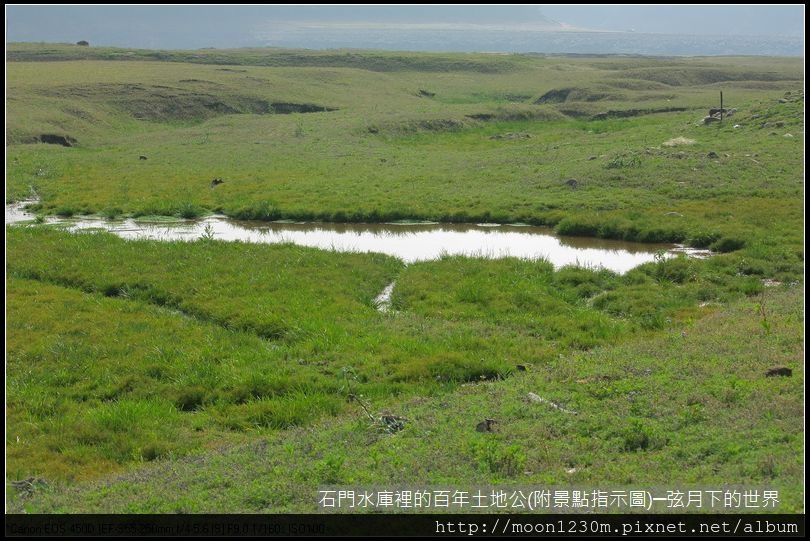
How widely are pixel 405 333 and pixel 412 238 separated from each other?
1233 cm

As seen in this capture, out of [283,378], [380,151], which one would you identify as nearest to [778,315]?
[283,378]

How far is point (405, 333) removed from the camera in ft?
63.8

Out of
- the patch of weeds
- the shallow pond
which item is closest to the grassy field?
the patch of weeds

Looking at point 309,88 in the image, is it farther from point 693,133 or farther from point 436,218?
point 436,218

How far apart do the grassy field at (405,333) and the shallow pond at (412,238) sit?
3.28ft

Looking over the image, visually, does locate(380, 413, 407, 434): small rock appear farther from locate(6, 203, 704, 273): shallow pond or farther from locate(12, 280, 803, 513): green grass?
locate(6, 203, 704, 273): shallow pond

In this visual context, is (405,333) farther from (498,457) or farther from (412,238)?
(412,238)

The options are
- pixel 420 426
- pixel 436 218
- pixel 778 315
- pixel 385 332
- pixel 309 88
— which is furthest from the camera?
pixel 309 88

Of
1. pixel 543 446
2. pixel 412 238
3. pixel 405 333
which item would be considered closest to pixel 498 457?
pixel 543 446

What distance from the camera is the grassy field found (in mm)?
11250

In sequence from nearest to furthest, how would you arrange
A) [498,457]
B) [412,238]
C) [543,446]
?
[498,457] < [543,446] < [412,238]

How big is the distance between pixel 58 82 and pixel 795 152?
61.8m

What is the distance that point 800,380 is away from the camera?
1284 centimetres

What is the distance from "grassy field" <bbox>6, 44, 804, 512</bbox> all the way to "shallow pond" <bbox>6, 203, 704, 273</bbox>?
3.28ft
